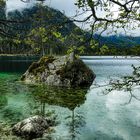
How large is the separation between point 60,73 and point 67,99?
14.7m

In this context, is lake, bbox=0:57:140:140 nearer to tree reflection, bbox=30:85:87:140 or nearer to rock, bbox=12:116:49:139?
tree reflection, bbox=30:85:87:140

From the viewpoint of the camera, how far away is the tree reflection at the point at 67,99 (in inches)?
1049

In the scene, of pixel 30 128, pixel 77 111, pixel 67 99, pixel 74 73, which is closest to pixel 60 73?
pixel 74 73

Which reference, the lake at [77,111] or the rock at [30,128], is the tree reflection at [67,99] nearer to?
the lake at [77,111]

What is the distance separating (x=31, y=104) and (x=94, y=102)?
21.3ft

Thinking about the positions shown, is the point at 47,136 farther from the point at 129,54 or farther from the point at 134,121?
the point at 129,54

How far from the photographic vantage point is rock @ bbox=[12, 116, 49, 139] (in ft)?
74.6

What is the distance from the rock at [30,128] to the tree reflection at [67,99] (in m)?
1.97

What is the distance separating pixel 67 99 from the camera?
38625 mm

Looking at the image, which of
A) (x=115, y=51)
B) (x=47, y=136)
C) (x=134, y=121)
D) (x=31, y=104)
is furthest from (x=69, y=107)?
(x=115, y=51)

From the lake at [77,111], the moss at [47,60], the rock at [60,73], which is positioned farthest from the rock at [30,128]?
the moss at [47,60]

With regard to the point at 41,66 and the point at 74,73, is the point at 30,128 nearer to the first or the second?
the point at 74,73

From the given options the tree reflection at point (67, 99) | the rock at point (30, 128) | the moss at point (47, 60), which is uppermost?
the moss at point (47, 60)

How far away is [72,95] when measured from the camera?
1649 inches
